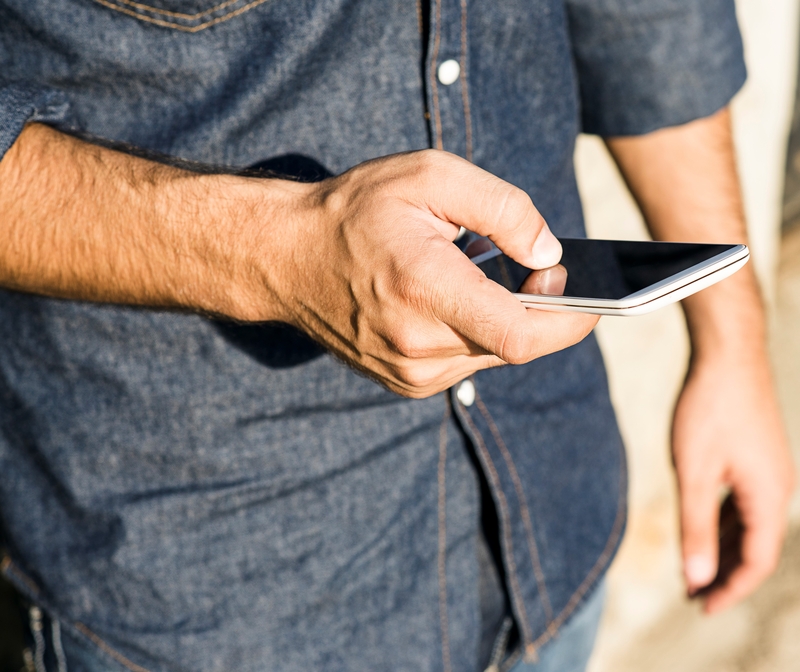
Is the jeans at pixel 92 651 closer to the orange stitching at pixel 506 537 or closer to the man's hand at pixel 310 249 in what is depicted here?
the orange stitching at pixel 506 537

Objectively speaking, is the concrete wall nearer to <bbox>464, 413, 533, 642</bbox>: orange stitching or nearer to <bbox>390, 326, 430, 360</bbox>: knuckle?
<bbox>464, 413, 533, 642</bbox>: orange stitching

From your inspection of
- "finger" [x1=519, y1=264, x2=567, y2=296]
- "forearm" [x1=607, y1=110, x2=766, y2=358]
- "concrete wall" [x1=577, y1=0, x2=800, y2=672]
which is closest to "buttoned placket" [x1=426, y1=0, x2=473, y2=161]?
"finger" [x1=519, y1=264, x2=567, y2=296]

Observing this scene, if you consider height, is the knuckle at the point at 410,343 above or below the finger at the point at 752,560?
above

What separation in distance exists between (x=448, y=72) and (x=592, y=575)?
100 cm

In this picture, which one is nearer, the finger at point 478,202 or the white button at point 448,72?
the finger at point 478,202

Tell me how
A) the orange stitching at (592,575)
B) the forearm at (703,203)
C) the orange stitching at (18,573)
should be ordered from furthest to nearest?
the forearm at (703,203) < the orange stitching at (592,575) < the orange stitching at (18,573)

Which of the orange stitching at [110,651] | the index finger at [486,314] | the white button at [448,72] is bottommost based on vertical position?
the orange stitching at [110,651]

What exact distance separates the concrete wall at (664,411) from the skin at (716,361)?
909mm

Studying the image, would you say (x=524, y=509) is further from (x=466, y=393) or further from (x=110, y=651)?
(x=110, y=651)

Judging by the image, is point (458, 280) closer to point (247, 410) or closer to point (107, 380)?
point (247, 410)

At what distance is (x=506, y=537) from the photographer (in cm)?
125

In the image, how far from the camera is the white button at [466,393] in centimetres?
113

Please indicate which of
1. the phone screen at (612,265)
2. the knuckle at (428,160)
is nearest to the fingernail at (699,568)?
the phone screen at (612,265)

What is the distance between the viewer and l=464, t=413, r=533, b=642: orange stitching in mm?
1176
